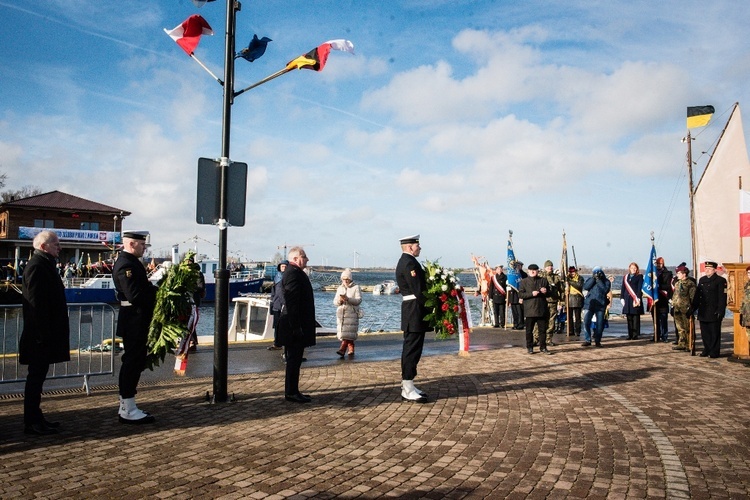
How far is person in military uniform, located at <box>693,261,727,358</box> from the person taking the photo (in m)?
11.9

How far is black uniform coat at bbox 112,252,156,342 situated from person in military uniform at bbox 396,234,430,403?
10.9 feet

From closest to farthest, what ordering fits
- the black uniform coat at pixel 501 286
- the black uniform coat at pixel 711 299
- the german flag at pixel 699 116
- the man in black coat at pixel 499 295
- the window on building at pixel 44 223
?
the black uniform coat at pixel 711 299 → the man in black coat at pixel 499 295 → the black uniform coat at pixel 501 286 → the german flag at pixel 699 116 → the window on building at pixel 44 223

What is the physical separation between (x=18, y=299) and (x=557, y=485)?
46.1 meters

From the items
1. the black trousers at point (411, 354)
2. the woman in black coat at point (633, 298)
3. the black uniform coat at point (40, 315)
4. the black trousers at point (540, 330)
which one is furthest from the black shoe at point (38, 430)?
the woman in black coat at point (633, 298)

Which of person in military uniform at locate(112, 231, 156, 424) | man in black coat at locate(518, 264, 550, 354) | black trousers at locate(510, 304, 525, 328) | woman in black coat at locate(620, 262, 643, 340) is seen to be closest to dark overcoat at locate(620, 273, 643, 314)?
woman in black coat at locate(620, 262, 643, 340)

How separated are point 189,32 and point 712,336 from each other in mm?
11919

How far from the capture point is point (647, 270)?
16047mm

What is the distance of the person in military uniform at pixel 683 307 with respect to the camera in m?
13.0

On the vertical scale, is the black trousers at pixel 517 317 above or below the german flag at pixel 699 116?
below

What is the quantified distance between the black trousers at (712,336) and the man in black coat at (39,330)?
12.3m

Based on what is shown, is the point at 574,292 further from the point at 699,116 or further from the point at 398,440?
the point at 398,440

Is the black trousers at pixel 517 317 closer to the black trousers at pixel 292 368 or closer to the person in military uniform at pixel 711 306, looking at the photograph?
the person in military uniform at pixel 711 306

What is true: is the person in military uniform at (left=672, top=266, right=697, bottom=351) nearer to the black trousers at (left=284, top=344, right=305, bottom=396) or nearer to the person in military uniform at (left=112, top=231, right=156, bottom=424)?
the black trousers at (left=284, top=344, right=305, bottom=396)

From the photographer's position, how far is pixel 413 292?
780cm
